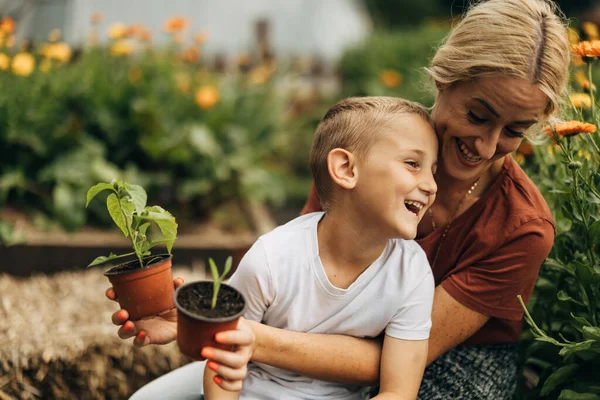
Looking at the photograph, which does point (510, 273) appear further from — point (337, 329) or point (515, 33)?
point (515, 33)

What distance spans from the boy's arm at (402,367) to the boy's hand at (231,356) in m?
0.45

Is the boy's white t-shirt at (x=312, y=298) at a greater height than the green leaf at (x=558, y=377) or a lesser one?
greater

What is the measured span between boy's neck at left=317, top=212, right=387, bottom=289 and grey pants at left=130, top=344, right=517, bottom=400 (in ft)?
1.49

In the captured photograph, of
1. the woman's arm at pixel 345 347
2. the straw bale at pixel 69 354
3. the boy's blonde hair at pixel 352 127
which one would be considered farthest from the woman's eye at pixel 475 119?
the straw bale at pixel 69 354

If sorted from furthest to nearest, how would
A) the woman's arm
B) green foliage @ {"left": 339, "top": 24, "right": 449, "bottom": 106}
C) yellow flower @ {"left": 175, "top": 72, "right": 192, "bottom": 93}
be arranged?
green foliage @ {"left": 339, "top": 24, "right": 449, "bottom": 106}
yellow flower @ {"left": 175, "top": 72, "right": 192, "bottom": 93}
the woman's arm

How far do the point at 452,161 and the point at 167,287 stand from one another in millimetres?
886

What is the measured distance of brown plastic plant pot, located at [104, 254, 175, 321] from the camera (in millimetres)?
1511

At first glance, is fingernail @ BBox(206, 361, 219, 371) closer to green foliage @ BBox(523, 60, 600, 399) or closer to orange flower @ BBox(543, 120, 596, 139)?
green foliage @ BBox(523, 60, 600, 399)

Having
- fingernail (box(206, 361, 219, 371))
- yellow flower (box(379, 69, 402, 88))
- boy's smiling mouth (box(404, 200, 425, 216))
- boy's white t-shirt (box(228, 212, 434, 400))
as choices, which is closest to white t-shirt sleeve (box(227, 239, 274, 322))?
boy's white t-shirt (box(228, 212, 434, 400))

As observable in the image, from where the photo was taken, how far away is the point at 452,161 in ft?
6.09

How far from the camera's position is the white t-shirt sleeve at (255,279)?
64.9 inches

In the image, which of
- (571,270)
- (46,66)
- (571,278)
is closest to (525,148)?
(571,278)

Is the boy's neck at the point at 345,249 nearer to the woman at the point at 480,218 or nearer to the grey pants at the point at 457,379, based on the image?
the woman at the point at 480,218

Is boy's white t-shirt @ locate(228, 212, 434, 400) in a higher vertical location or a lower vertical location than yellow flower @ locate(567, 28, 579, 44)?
lower
